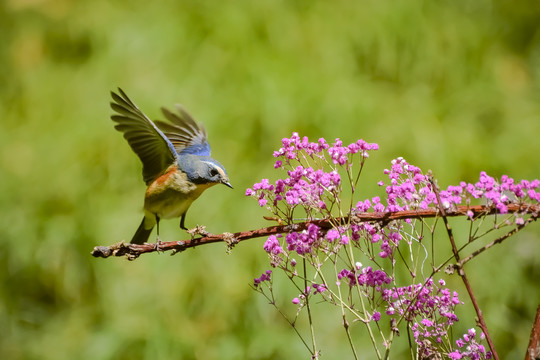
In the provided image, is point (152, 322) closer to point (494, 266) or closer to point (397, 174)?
point (494, 266)

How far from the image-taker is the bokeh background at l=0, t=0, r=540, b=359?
3697 mm

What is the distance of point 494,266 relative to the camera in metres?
3.70

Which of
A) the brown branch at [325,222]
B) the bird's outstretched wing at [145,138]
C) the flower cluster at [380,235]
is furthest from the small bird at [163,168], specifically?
the flower cluster at [380,235]

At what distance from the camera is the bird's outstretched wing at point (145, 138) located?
219 cm

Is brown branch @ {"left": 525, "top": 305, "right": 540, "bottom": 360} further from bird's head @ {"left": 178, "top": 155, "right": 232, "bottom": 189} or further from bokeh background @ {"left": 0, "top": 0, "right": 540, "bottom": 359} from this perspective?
bokeh background @ {"left": 0, "top": 0, "right": 540, "bottom": 359}

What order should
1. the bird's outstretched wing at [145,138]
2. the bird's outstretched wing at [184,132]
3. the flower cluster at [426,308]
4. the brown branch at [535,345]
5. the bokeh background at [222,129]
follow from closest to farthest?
the brown branch at [535,345] → the flower cluster at [426,308] → the bird's outstretched wing at [145,138] → the bird's outstretched wing at [184,132] → the bokeh background at [222,129]

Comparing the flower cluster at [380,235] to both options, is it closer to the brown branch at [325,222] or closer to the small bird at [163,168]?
the brown branch at [325,222]

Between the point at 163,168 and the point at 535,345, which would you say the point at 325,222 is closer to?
the point at 535,345

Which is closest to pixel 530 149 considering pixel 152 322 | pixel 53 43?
pixel 152 322

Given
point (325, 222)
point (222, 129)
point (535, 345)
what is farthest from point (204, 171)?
point (222, 129)

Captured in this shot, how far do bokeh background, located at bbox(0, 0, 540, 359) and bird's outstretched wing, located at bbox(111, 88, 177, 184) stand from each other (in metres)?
1.24

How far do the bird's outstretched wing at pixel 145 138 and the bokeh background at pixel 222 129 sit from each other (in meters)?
1.24

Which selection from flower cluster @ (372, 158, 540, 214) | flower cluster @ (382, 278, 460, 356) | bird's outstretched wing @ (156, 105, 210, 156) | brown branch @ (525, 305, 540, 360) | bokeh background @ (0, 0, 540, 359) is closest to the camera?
brown branch @ (525, 305, 540, 360)

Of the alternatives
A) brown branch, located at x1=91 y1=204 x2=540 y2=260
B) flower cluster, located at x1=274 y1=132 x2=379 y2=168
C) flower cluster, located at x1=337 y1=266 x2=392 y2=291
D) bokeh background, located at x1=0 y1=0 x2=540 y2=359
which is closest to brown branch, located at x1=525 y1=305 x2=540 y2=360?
brown branch, located at x1=91 y1=204 x2=540 y2=260
